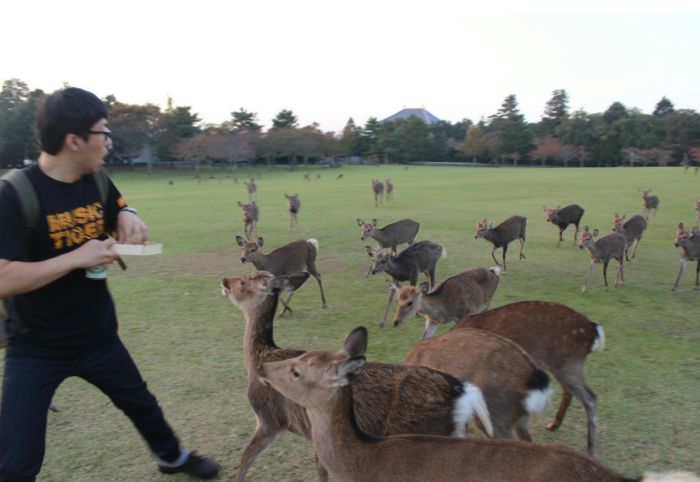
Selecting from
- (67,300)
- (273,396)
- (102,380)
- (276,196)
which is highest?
(67,300)

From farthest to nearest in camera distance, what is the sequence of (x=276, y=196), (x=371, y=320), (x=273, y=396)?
1. (x=276, y=196)
2. (x=371, y=320)
3. (x=273, y=396)

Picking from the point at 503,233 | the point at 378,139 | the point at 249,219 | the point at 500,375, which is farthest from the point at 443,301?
the point at 378,139

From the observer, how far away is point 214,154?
5325 centimetres

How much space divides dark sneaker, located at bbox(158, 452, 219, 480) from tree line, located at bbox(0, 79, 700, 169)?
4434 cm

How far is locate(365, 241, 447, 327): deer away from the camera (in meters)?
7.97

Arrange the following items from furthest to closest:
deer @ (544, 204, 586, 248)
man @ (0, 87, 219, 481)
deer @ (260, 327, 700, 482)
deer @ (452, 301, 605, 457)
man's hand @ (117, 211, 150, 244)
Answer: deer @ (544, 204, 586, 248) < deer @ (452, 301, 605, 457) < man's hand @ (117, 211, 150, 244) < man @ (0, 87, 219, 481) < deer @ (260, 327, 700, 482)

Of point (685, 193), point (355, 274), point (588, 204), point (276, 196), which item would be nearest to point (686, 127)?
point (685, 193)

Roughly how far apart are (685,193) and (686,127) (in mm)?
41659

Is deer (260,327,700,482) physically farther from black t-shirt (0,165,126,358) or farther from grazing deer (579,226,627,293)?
grazing deer (579,226,627,293)

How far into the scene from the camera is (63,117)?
2381 mm

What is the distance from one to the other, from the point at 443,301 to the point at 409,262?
88.2 inches

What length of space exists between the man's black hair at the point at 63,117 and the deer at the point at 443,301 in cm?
411

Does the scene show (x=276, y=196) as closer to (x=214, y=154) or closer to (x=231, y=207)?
(x=231, y=207)

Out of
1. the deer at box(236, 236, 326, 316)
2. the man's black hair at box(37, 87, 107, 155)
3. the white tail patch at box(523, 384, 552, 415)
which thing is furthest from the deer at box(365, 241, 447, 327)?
the man's black hair at box(37, 87, 107, 155)
